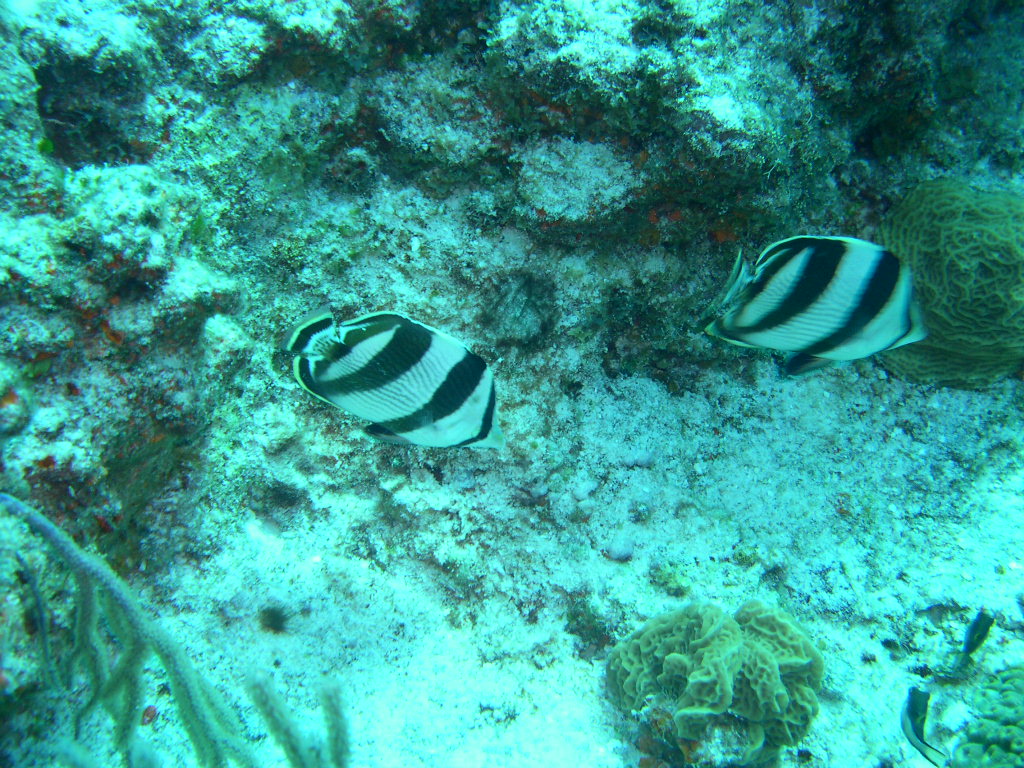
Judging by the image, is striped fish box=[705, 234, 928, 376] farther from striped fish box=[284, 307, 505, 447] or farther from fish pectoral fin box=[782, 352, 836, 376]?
striped fish box=[284, 307, 505, 447]

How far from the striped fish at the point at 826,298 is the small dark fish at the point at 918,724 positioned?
74.3 inches

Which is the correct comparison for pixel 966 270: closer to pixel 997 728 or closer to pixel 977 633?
pixel 977 633

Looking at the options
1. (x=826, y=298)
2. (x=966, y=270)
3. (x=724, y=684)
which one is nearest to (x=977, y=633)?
(x=724, y=684)

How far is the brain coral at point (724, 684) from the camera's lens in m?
2.45

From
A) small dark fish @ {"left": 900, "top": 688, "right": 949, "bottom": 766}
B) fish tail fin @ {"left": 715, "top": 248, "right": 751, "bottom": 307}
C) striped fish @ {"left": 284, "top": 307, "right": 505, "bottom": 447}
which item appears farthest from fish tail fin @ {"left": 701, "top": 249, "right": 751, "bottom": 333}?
small dark fish @ {"left": 900, "top": 688, "right": 949, "bottom": 766}

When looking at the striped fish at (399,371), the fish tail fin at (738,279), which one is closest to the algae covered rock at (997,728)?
the fish tail fin at (738,279)

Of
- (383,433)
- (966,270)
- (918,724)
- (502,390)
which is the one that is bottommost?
(918,724)

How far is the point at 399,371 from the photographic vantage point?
191cm

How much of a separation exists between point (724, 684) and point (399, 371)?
2079 mm

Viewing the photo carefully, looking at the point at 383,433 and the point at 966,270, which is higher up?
the point at 966,270

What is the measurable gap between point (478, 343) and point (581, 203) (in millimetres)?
943

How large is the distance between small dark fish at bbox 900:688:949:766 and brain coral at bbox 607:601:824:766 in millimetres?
484

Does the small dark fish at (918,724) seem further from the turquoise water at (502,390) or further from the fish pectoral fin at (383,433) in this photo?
the fish pectoral fin at (383,433)

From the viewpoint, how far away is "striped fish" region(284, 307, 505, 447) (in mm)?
1896
